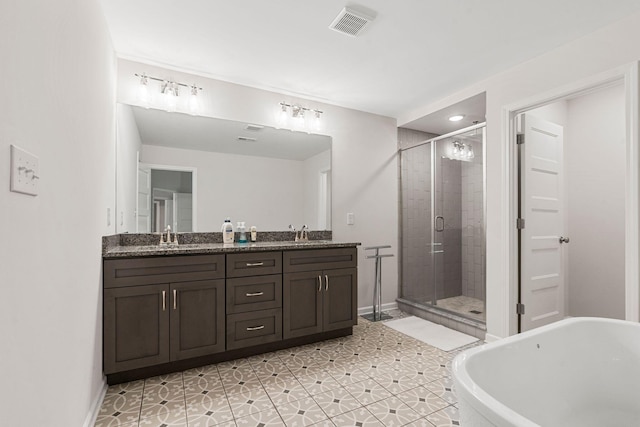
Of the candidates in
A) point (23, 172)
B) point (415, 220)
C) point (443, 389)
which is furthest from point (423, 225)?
point (23, 172)

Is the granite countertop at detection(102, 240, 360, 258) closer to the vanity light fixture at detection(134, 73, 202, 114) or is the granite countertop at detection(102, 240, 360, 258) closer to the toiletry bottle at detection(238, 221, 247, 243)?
the toiletry bottle at detection(238, 221, 247, 243)

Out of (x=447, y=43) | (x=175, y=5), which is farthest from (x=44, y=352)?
(x=447, y=43)

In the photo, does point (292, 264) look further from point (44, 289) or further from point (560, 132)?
point (560, 132)

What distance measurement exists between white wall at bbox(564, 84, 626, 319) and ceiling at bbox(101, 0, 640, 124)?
61.0 inches

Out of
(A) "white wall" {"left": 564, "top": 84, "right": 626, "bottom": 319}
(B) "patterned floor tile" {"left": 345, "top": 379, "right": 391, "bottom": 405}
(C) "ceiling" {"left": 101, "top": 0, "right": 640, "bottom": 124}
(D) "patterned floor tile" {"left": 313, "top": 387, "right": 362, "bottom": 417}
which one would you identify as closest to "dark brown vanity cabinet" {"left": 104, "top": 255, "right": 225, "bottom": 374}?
(D) "patterned floor tile" {"left": 313, "top": 387, "right": 362, "bottom": 417}

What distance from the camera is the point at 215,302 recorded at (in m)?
2.31

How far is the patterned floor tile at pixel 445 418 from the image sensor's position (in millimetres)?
1703

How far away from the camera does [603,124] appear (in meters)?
3.30

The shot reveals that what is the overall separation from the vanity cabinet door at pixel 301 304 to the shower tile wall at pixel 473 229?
163 cm

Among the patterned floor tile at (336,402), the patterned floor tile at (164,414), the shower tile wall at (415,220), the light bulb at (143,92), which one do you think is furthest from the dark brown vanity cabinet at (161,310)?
the shower tile wall at (415,220)

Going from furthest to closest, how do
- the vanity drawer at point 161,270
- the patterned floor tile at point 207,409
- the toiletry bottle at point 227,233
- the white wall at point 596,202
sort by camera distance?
the white wall at point 596,202, the toiletry bottle at point 227,233, the vanity drawer at point 161,270, the patterned floor tile at point 207,409

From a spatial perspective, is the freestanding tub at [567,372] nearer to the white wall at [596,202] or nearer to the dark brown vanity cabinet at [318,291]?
the dark brown vanity cabinet at [318,291]

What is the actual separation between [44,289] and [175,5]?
69.7 inches

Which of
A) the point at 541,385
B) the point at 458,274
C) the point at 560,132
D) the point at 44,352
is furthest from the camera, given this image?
the point at 458,274
